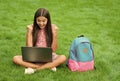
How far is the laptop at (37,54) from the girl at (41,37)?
3.0 inches

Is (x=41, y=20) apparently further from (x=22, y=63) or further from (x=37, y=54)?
(x=22, y=63)

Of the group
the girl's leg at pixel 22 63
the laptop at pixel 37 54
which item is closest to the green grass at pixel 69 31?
the girl's leg at pixel 22 63

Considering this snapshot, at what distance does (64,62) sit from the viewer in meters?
4.90

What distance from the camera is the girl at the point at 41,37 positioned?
4660mm

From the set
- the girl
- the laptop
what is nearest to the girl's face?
the girl

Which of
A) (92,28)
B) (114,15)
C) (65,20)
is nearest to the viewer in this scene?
(92,28)

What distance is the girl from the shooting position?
466 centimetres

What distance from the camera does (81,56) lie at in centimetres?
462

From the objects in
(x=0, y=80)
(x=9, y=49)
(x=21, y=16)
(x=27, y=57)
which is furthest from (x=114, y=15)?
(x=0, y=80)

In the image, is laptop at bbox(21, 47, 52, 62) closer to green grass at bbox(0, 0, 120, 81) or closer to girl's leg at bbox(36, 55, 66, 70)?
girl's leg at bbox(36, 55, 66, 70)

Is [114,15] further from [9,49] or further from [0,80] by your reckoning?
[0,80]

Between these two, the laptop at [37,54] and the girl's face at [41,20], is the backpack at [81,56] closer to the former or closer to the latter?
the laptop at [37,54]

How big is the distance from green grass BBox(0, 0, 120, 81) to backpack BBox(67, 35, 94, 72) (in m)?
0.09

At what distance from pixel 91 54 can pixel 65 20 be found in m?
3.16
